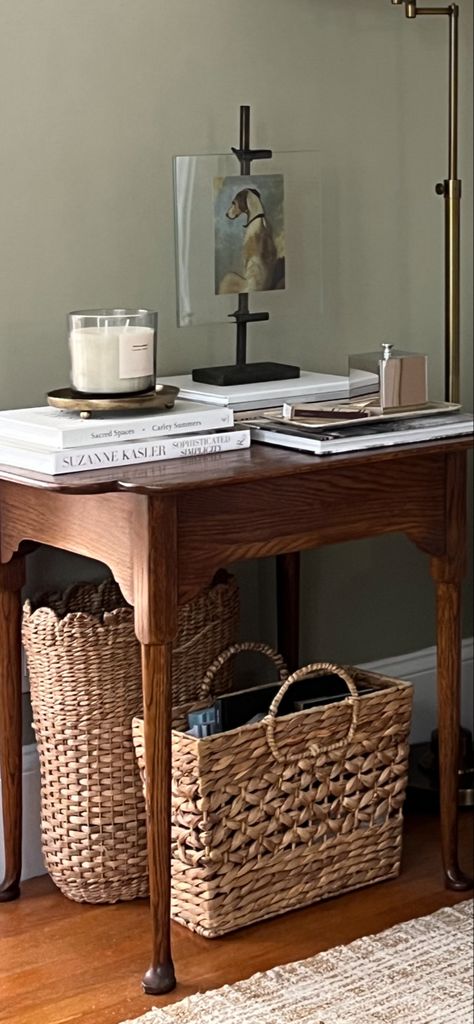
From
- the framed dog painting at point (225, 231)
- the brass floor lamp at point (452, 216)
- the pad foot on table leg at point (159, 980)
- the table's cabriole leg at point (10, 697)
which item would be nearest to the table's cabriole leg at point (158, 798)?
the pad foot on table leg at point (159, 980)

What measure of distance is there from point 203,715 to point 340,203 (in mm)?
1004

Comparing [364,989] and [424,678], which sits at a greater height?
[424,678]

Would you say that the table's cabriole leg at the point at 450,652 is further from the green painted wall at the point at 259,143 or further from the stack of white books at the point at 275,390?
the green painted wall at the point at 259,143

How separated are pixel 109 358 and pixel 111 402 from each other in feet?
0.21

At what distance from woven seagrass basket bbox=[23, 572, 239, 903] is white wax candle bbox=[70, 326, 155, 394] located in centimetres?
38

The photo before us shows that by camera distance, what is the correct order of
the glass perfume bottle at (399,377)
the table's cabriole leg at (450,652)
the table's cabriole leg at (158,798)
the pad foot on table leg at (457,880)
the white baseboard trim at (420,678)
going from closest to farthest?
the table's cabriole leg at (158,798), the glass perfume bottle at (399,377), the table's cabriole leg at (450,652), the pad foot on table leg at (457,880), the white baseboard trim at (420,678)

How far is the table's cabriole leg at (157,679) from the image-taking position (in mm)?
1844

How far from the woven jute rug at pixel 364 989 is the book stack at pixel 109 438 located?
76cm

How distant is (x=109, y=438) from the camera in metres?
1.90

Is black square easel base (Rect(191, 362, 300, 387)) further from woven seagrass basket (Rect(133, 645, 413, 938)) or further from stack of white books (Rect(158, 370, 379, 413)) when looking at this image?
woven seagrass basket (Rect(133, 645, 413, 938))

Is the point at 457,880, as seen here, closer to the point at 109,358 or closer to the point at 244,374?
the point at 244,374

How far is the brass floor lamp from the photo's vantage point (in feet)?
8.15

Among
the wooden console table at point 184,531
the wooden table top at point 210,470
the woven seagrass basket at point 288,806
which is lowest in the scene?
the woven seagrass basket at point 288,806

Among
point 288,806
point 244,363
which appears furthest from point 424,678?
point 244,363
